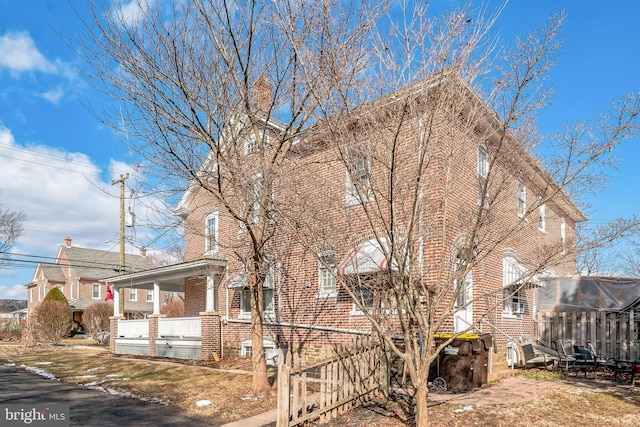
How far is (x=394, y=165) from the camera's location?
531 cm

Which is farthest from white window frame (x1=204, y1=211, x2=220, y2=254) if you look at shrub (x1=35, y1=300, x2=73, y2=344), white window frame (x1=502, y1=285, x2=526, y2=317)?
shrub (x1=35, y1=300, x2=73, y2=344)

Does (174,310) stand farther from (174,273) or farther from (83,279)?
(174,273)

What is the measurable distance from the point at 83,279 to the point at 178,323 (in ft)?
118

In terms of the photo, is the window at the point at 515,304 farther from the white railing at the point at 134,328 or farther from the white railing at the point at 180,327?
the white railing at the point at 134,328

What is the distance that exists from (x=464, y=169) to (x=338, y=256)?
2.34 m

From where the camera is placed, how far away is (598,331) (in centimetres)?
1400

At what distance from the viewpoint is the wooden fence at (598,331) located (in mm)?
13133

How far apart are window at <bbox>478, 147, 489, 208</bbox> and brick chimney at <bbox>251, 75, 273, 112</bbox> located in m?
4.30

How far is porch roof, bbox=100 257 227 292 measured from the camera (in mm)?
15988

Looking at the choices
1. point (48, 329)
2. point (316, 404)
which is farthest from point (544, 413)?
point (48, 329)

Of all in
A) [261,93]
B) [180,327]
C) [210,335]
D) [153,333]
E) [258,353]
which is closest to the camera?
[261,93]

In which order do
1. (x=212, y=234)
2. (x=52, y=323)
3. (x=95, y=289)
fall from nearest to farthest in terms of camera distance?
(x=212, y=234) < (x=52, y=323) < (x=95, y=289)

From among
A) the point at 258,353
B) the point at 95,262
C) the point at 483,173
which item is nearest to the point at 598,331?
the point at 258,353

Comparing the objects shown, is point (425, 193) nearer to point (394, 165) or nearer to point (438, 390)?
point (394, 165)
